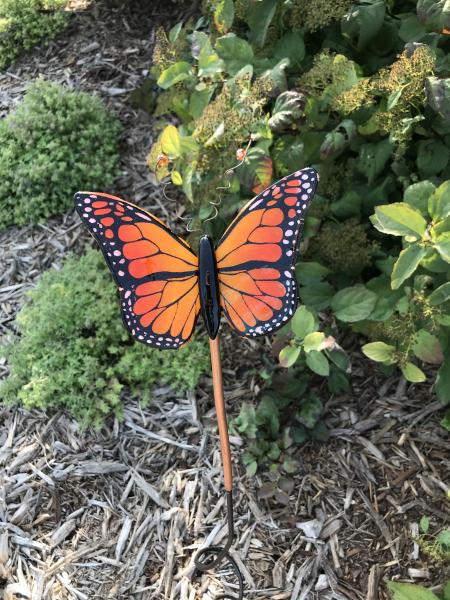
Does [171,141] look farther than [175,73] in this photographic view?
No

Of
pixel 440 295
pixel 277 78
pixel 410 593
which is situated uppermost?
pixel 277 78

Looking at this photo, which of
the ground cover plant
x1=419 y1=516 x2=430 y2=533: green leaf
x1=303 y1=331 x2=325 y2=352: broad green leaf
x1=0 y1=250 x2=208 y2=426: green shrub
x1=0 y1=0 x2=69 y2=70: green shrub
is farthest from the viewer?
x1=0 y1=0 x2=69 y2=70: green shrub

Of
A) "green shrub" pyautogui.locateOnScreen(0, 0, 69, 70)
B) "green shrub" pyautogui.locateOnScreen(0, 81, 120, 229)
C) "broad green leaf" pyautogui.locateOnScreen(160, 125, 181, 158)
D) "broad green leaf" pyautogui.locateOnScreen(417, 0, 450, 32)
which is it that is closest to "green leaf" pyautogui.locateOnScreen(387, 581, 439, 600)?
"broad green leaf" pyautogui.locateOnScreen(160, 125, 181, 158)

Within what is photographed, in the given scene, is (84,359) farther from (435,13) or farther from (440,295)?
(435,13)

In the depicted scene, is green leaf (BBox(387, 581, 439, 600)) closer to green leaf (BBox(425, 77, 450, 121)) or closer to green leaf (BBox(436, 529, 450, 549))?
green leaf (BBox(436, 529, 450, 549))

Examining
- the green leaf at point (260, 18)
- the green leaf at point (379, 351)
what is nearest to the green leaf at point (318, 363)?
the green leaf at point (379, 351)

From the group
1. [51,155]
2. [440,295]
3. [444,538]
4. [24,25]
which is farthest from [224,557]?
[24,25]
